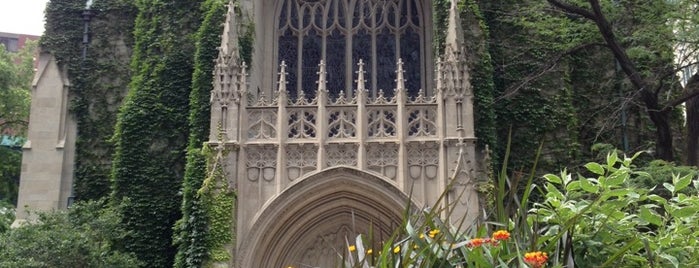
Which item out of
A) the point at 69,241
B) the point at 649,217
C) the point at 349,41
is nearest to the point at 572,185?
the point at 649,217

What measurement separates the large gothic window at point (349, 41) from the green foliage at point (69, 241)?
603 cm

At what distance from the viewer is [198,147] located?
18.5m

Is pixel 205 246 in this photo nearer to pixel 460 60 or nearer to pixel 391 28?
pixel 460 60

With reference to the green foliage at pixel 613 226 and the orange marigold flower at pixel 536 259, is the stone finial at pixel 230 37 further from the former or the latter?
the orange marigold flower at pixel 536 259

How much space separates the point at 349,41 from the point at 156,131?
5.60 meters

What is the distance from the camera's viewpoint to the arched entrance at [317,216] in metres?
16.7

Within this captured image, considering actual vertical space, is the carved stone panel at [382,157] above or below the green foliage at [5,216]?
above

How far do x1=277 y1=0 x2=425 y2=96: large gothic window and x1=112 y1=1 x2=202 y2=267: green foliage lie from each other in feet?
8.70

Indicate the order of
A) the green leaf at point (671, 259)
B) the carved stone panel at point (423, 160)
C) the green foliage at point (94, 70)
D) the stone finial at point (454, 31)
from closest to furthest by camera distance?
the green leaf at point (671, 259), the carved stone panel at point (423, 160), the stone finial at point (454, 31), the green foliage at point (94, 70)

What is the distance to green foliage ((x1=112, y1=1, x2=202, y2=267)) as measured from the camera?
19.0m

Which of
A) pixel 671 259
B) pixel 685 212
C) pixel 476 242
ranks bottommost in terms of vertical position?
pixel 671 259

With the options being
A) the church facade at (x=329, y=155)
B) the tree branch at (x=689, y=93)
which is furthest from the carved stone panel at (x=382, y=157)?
the tree branch at (x=689, y=93)

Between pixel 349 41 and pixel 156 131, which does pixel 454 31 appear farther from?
pixel 156 131

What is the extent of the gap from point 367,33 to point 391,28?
663 mm
